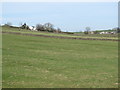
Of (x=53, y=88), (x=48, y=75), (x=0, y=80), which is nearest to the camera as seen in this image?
(x=53, y=88)

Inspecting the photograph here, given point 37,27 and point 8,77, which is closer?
point 8,77

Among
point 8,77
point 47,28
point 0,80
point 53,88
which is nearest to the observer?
point 53,88

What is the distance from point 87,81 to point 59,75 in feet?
6.34

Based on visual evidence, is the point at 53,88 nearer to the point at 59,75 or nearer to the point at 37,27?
the point at 59,75

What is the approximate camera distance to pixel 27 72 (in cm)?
1390

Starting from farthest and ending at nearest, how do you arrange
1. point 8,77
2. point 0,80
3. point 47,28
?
point 47,28 → point 8,77 → point 0,80

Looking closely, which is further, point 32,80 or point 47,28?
point 47,28

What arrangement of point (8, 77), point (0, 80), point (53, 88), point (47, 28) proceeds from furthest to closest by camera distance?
point (47, 28)
point (8, 77)
point (0, 80)
point (53, 88)

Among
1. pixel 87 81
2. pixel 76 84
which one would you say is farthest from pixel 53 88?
pixel 87 81

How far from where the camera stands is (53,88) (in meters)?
10.4

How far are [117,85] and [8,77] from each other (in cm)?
537

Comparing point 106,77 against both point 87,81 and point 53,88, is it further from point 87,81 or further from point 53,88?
point 53,88

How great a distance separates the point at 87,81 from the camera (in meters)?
12.4

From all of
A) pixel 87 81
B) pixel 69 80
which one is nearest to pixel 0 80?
pixel 69 80
